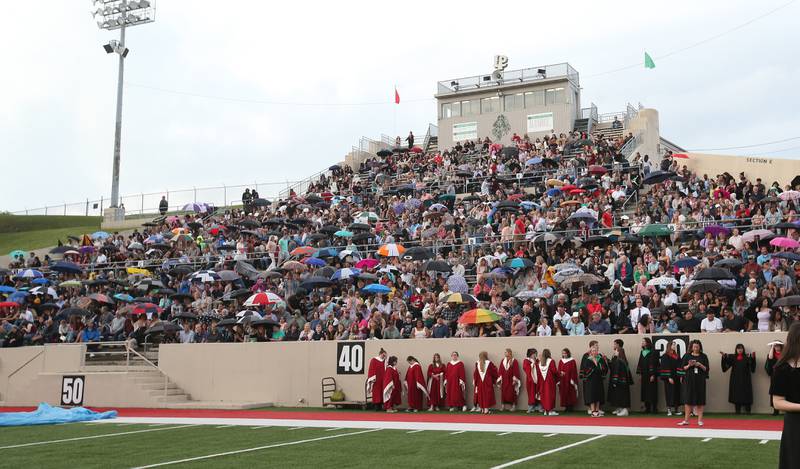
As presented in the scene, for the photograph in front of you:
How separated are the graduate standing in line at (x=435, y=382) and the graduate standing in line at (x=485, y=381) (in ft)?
3.30

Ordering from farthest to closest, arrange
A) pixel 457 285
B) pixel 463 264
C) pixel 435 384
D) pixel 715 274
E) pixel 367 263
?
pixel 367 263 < pixel 463 264 < pixel 457 285 < pixel 435 384 < pixel 715 274

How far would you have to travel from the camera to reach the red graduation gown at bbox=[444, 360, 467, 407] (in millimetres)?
19781

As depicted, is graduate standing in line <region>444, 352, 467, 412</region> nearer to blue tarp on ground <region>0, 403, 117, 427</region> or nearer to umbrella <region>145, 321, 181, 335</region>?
blue tarp on ground <region>0, 403, 117, 427</region>

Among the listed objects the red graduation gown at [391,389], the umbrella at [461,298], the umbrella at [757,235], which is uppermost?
the umbrella at [757,235]

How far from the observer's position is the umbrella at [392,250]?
86.7 ft

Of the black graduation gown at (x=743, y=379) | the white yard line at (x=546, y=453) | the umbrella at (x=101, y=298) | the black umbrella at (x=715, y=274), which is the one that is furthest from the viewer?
the umbrella at (x=101, y=298)

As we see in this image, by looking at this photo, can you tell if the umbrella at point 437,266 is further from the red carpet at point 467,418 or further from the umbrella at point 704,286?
the umbrella at point 704,286

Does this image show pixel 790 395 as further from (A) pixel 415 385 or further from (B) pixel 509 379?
(A) pixel 415 385

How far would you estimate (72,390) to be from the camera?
24.6 meters

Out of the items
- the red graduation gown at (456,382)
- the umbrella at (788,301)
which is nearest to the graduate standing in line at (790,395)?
the umbrella at (788,301)

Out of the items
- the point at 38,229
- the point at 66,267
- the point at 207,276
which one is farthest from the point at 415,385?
the point at 38,229

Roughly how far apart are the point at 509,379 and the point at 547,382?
3.46 ft

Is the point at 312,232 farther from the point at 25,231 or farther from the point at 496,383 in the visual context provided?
the point at 25,231

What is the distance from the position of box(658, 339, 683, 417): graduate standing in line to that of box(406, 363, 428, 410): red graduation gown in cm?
573
